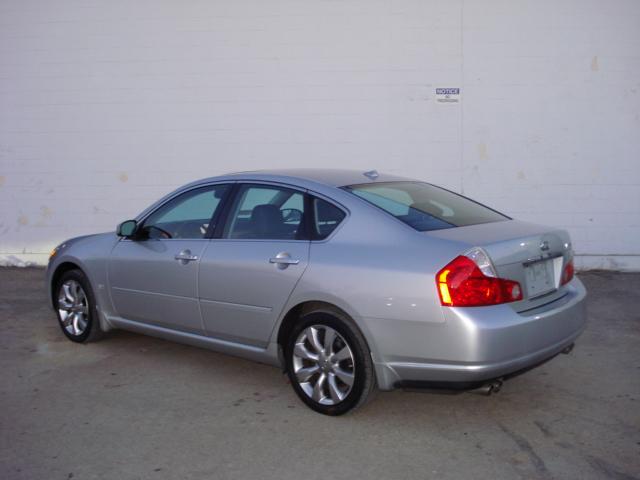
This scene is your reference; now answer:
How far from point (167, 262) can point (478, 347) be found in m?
2.55

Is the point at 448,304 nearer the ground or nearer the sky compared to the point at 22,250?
nearer the sky

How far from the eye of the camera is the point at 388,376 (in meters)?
4.43

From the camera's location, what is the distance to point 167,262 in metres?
5.68

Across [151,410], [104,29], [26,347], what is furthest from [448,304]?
[104,29]

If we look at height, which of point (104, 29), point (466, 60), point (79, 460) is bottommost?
point (79, 460)

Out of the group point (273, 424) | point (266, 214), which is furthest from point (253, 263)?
point (273, 424)

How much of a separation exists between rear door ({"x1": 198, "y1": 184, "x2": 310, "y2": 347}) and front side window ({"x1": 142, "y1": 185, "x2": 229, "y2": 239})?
0.72ft

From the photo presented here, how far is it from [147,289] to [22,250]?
231 inches

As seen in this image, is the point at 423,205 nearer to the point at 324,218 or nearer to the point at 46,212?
the point at 324,218

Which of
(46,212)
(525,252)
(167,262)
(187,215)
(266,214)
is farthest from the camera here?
(46,212)

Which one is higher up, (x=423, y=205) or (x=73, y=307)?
(x=423, y=205)

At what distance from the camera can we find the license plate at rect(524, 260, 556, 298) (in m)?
4.49

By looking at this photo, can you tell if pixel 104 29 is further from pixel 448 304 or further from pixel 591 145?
pixel 448 304

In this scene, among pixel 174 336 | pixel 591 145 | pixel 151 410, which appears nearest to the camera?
pixel 151 410
